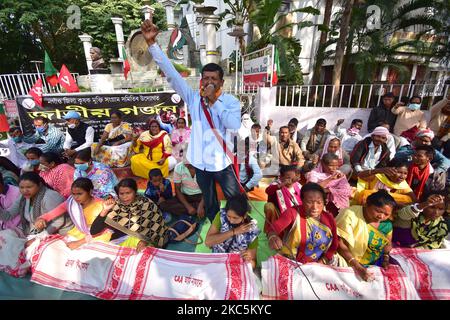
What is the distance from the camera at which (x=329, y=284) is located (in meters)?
1.99

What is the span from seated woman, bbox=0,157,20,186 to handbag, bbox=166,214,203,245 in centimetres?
210

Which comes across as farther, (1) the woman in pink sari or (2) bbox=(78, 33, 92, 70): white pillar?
(2) bbox=(78, 33, 92, 70): white pillar

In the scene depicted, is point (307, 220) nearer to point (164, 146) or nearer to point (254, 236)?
point (254, 236)

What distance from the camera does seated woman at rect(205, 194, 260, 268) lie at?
2008 millimetres

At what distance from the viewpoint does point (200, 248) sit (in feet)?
8.75

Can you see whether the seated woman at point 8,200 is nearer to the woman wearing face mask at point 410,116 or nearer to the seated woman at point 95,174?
the seated woman at point 95,174

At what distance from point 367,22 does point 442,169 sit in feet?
19.9

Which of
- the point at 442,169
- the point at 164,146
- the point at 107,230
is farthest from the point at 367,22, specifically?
the point at 107,230

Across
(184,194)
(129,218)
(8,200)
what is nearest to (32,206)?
(8,200)

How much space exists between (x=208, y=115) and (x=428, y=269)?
7.76ft

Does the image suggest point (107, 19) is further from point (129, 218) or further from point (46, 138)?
point (129, 218)

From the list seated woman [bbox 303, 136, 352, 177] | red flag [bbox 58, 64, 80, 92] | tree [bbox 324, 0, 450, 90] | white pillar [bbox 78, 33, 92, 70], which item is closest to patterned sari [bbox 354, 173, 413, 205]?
seated woman [bbox 303, 136, 352, 177]

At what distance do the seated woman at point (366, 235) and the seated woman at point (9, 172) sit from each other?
3.82 m

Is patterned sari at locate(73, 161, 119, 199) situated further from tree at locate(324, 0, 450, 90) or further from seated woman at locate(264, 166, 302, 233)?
tree at locate(324, 0, 450, 90)
